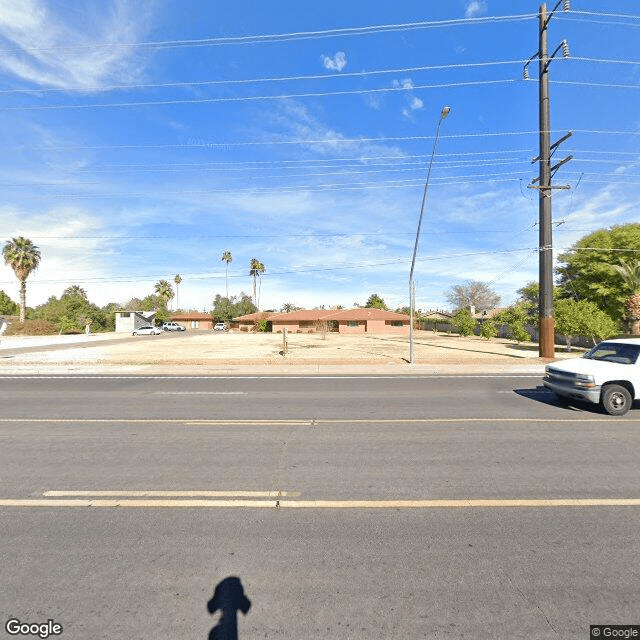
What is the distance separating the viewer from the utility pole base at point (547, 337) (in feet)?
65.0

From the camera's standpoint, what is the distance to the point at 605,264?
28500 millimetres

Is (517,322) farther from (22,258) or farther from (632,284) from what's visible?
(22,258)

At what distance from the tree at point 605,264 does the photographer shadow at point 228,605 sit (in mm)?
31559

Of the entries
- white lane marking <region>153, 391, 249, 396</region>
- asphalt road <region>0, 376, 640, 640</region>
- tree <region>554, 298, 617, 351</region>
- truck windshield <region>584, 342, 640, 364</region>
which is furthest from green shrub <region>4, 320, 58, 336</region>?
truck windshield <region>584, 342, 640, 364</region>

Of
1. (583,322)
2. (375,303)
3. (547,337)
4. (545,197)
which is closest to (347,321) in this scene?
(375,303)

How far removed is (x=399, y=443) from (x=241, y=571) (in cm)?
384

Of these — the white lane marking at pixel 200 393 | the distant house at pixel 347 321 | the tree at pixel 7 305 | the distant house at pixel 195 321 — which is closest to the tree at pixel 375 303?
the distant house at pixel 347 321

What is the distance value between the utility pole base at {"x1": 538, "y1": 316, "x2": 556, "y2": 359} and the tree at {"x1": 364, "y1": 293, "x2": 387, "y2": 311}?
60355 millimetres

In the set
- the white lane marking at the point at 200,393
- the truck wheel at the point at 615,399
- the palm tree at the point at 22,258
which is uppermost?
the palm tree at the point at 22,258

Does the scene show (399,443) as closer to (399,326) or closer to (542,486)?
(542,486)

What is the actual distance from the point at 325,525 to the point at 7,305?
12386 cm

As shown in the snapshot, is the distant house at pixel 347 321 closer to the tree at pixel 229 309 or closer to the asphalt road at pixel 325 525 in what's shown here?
the tree at pixel 229 309

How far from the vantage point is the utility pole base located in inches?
779

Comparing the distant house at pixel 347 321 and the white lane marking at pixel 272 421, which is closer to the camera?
the white lane marking at pixel 272 421
